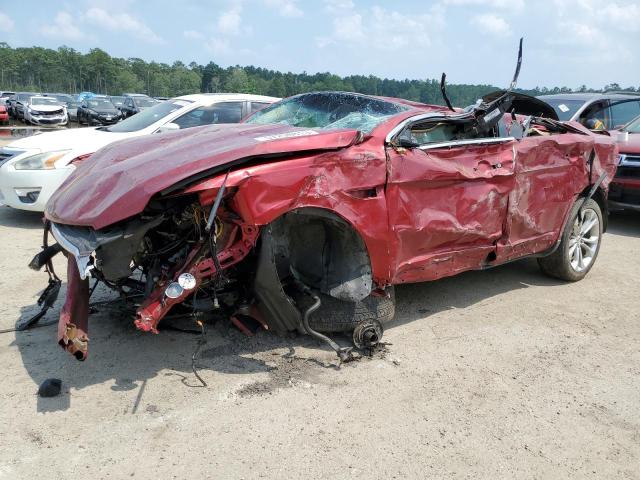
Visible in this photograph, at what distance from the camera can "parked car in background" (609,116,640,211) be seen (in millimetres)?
7914

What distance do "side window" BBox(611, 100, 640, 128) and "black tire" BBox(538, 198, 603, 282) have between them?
4921 millimetres

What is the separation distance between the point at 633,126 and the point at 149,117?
7390 millimetres

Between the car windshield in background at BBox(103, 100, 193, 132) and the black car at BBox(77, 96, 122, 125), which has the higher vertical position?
the car windshield in background at BBox(103, 100, 193, 132)

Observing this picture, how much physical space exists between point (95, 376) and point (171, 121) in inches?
194

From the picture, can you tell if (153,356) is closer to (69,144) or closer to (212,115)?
(69,144)

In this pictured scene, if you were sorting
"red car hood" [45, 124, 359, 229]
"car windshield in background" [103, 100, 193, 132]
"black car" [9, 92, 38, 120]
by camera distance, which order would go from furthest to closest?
"black car" [9, 92, 38, 120], "car windshield in background" [103, 100, 193, 132], "red car hood" [45, 124, 359, 229]

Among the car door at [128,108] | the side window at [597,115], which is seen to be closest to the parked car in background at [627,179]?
the side window at [597,115]

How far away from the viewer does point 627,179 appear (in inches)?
314

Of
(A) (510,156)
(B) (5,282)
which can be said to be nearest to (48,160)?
(B) (5,282)

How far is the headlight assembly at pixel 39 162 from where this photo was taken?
22.6 ft

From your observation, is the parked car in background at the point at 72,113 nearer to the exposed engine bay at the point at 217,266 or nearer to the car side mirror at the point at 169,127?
the car side mirror at the point at 169,127

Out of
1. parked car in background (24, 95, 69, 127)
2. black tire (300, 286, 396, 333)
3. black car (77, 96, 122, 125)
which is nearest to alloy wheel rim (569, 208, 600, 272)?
black tire (300, 286, 396, 333)

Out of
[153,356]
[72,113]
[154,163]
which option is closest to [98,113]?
[72,113]

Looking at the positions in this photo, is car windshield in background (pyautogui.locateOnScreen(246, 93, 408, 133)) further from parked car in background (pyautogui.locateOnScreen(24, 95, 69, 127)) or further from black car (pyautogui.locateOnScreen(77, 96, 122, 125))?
parked car in background (pyautogui.locateOnScreen(24, 95, 69, 127))
